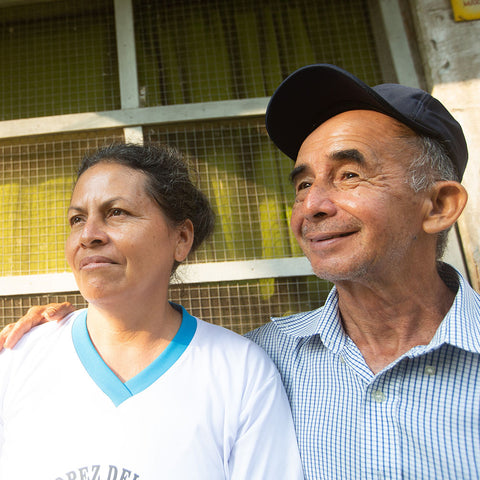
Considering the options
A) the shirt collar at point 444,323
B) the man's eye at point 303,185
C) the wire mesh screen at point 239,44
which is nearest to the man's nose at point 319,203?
the man's eye at point 303,185

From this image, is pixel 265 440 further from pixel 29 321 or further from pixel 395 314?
pixel 29 321

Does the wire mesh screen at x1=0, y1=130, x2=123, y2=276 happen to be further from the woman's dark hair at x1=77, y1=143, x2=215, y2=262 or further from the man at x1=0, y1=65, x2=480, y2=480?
the man at x1=0, y1=65, x2=480, y2=480

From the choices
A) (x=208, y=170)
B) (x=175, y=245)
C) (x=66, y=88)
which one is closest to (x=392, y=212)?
(x=175, y=245)

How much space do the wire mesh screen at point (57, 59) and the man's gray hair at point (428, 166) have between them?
1976 millimetres

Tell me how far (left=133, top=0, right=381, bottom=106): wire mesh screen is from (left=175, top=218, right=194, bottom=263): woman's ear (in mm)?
1278

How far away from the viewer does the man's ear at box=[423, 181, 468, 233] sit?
1.26 meters

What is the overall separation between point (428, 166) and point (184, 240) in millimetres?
885

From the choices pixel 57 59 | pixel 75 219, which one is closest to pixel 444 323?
pixel 75 219

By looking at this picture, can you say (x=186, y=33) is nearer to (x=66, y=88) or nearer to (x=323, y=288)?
(x=66, y=88)

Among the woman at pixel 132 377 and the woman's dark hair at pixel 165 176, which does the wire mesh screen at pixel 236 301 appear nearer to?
the woman's dark hair at pixel 165 176

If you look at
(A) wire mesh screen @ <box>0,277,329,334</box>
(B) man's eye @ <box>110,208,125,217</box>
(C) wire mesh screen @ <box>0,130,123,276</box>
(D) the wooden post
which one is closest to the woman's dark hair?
(B) man's eye @ <box>110,208,125,217</box>

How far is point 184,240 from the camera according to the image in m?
1.56

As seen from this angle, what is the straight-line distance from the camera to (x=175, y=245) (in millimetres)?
1501

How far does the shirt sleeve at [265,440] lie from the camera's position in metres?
1.11
